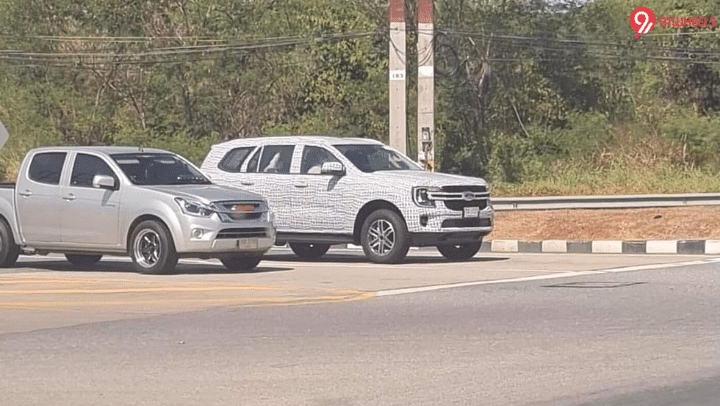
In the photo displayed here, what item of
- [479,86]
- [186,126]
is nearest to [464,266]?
[479,86]

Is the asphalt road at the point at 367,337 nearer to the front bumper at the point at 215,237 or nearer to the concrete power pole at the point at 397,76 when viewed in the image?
the front bumper at the point at 215,237

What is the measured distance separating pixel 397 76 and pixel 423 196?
408 inches

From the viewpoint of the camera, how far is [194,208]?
57.5ft

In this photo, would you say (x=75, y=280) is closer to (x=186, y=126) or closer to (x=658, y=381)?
(x=658, y=381)

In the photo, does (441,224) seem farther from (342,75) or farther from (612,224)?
(342,75)

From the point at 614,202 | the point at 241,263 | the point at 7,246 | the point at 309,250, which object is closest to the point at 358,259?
the point at 309,250

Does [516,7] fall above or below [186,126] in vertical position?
above

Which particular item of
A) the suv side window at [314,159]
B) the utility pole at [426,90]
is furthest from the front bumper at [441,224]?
the utility pole at [426,90]

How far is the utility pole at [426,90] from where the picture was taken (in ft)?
95.7

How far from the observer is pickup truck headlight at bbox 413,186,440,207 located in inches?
760

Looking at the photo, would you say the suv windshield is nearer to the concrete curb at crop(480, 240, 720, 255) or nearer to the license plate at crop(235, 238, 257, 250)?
the license plate at crop(235, 238, 257, 250)

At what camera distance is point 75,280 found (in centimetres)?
1700

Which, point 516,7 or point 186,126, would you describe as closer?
point 516,7

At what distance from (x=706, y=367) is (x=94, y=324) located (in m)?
5.57
